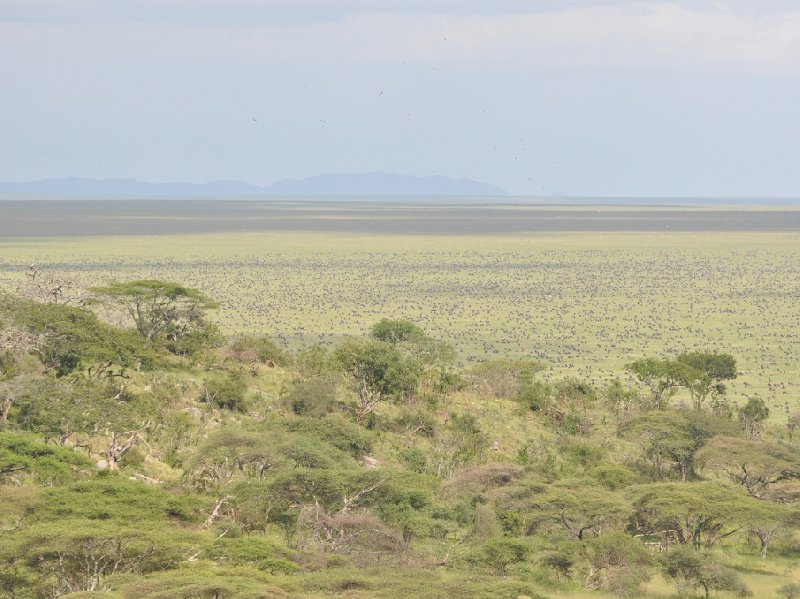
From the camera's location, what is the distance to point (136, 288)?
32.2 meters

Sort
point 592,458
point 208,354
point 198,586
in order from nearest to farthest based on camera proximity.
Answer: point 198,586, point 592,458, point 208,354

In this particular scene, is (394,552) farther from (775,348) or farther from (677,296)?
(677,296)

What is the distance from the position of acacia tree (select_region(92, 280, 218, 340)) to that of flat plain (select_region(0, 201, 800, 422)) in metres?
3.67

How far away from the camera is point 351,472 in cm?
2047

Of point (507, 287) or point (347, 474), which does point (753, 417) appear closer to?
point (347, 474)

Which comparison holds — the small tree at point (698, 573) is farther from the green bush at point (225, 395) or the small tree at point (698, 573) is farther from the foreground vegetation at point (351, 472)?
the green bush at point (225, 395)

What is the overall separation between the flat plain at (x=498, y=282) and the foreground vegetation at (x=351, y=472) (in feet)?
24.4

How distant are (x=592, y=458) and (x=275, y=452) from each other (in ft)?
30.2

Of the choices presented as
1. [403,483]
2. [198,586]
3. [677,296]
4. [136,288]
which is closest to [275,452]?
[403,483]

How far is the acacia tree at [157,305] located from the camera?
32062 mm

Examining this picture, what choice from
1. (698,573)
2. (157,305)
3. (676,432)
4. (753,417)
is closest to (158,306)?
(157,305)

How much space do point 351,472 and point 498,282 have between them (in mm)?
56132

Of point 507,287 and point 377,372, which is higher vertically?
point 377,372

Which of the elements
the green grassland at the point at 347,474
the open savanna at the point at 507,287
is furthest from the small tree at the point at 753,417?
the open savanna at the point at 507,287
